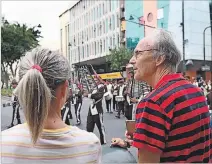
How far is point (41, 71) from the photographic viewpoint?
1528 mm

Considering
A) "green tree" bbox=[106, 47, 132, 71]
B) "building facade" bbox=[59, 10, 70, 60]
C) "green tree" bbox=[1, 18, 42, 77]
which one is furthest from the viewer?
"building facade" bbox=[59, 10, 70, 60]

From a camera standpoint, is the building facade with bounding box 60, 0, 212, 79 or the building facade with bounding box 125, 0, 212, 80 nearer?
the building facade with bounding box 125, 0, 212, 80

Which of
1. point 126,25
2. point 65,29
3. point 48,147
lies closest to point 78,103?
point 48,147

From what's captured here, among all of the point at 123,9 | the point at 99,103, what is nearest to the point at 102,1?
the point at 123,9

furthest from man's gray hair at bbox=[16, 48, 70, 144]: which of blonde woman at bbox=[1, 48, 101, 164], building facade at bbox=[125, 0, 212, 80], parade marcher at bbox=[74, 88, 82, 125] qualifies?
building facade at bbox=[125, 0, 212, 80]

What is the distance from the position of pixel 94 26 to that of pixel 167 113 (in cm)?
4441

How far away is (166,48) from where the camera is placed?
1.83 m

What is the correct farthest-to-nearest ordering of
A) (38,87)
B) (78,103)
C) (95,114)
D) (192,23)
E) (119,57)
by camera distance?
(119,57), (192,23), (78,103), (95,114), (38,87)

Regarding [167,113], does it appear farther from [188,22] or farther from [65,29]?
[65,29]

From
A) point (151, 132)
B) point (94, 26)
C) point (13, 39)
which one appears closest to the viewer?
point (151, 132)

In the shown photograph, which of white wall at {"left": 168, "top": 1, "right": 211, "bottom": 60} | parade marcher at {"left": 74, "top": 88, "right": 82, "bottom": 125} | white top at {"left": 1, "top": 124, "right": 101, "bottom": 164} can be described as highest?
white wall at {"left": 168, "top": 1, "right": 211, "bottom": 60}

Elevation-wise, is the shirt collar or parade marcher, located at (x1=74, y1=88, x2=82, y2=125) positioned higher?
the shirt collar

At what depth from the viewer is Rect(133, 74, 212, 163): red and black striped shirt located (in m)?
1.60

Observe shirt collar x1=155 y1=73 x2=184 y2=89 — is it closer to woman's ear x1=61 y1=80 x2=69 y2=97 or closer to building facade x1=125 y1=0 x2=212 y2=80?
woman's ear x1=61 y1=80 x2=69 y2=97
